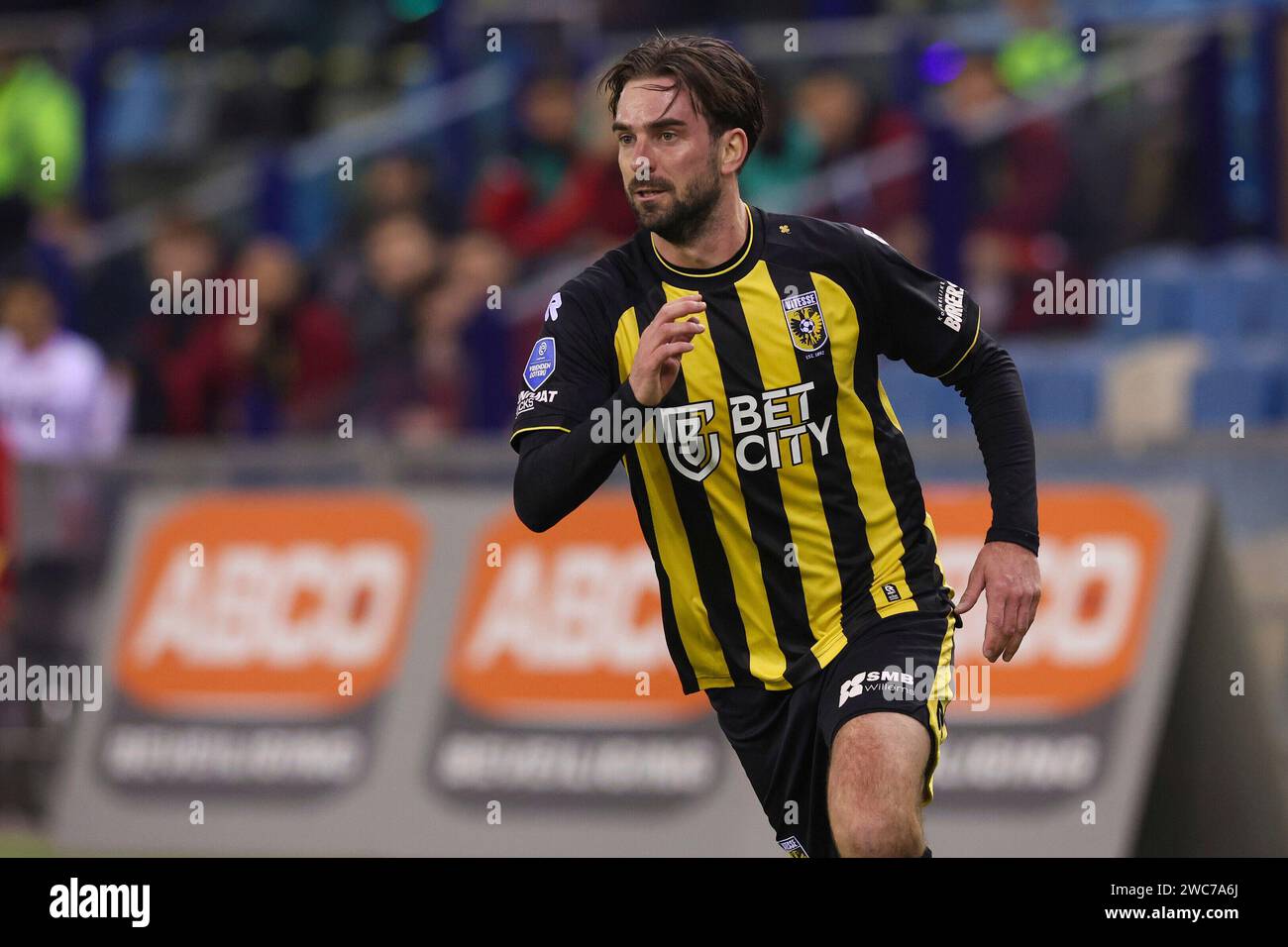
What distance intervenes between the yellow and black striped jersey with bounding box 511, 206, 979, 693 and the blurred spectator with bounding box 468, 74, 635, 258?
6891 millimetres

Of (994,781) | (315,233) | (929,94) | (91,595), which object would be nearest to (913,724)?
(994,781)

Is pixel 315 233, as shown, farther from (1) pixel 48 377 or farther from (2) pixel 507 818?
(2) pixel 507 818

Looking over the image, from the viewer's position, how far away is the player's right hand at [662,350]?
17.3 feet

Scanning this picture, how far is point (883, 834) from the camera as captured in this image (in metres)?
5.48

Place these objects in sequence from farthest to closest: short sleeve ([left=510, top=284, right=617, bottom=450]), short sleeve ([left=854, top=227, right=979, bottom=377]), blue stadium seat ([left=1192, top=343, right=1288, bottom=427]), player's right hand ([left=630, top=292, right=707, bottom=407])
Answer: blue stadium seat ([left=1192, top=343, right=1288, bottom=427]) < short sleeve ([left=854, top=227, right=979, bottom=377]) < short sleeve ([left=510, top=284, right=617, bottom=450]) < player's right hand ([left=630, top=292, right=707, bottom=407])

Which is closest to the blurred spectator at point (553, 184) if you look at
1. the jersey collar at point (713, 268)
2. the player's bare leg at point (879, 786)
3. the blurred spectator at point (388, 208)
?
the blurred spectator at point (388, 208)

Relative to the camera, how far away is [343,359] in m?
13.1

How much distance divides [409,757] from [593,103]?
5.27 m

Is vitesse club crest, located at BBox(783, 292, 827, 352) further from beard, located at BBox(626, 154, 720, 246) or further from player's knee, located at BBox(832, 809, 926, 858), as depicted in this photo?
player's knee, located at BBox(832, 809, 926, 858)

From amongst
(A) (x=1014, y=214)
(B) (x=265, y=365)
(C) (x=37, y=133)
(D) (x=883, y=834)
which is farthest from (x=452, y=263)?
(D) (x=883, y=834)

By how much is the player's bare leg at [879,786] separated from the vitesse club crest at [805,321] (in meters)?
1.02

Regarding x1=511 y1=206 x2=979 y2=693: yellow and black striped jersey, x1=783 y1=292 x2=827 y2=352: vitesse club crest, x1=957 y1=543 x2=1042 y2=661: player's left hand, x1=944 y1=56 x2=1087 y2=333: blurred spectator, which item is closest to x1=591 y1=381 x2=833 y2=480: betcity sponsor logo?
x1=511 y1=206 x2=979 y2=693: yellow and black striped jersey

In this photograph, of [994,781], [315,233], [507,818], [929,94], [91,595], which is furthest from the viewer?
[315,233]

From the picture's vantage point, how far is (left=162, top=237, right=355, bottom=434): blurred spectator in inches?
512
